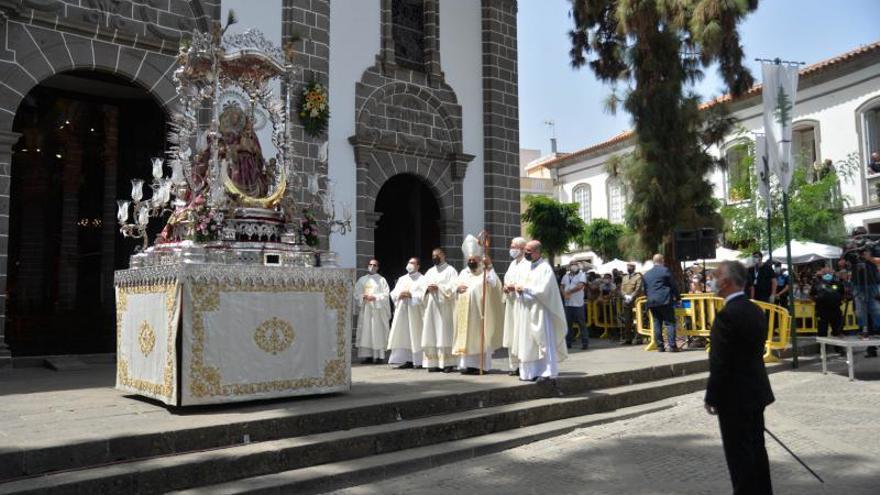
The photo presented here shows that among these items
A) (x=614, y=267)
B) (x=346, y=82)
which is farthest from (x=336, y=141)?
(x=614, y=267)

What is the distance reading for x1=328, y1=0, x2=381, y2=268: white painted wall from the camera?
1267cm

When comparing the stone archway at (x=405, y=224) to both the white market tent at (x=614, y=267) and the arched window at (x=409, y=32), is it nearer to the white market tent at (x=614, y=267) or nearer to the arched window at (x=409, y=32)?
the arched window at (x=409, y=32)

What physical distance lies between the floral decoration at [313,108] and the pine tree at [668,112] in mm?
7307

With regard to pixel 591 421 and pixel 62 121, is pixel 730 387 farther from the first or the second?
pixel 62 121

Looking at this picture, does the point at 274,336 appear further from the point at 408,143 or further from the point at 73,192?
the point at 73,192

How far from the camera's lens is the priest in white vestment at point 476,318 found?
9.16 metres

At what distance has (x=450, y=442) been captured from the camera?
6.52 meters

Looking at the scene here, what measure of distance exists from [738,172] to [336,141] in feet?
59.0

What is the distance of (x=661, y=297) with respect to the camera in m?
11.6

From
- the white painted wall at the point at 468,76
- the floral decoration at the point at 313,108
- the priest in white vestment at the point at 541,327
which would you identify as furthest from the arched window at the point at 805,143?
the priest in white vestment at the point at 541,327

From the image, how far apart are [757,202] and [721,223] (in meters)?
7.10

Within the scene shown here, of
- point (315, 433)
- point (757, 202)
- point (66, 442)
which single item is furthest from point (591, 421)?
point (757, 202)

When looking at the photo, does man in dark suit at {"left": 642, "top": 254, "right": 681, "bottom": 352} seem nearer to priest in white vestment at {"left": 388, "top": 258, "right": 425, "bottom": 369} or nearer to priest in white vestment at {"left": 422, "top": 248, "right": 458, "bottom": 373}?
priest in white vestment at {"left": 422, "top": 248, "right": 458, "bottom": 373}

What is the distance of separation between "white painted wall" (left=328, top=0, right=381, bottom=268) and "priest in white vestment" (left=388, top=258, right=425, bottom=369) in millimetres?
2262
